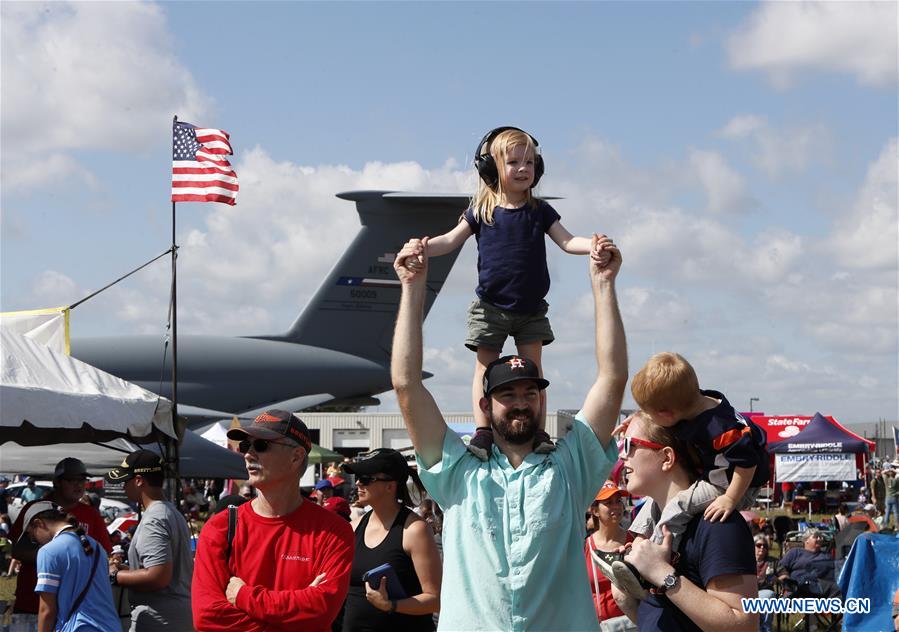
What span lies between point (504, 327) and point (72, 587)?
263cm

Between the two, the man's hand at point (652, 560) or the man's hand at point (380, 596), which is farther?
the man's hand at point (380, 596)

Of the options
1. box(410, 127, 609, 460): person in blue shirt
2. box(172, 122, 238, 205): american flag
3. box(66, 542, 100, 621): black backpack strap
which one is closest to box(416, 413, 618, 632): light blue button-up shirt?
box(410, 127, 609, 460): person in blue shirt

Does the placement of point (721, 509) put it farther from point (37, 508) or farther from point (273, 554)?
point (37, 508)

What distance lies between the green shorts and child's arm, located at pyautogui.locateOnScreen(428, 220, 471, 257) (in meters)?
0.37

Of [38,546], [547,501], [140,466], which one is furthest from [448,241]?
[38,546]

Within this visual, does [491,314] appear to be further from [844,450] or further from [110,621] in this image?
[844,450]

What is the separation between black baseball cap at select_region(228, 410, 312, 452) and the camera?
13.7 ft

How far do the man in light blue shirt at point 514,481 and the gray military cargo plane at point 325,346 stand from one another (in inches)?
1020

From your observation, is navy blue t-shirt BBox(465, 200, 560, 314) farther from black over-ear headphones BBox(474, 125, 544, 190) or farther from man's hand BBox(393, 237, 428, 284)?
man's hand BBox(393, 237, 428, 284)

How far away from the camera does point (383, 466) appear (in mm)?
5152

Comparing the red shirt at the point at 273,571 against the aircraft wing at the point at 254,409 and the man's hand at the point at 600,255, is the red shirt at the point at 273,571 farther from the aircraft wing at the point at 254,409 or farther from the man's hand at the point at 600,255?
the aircraft wing at the point at 254,409

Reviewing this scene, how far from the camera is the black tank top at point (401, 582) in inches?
193

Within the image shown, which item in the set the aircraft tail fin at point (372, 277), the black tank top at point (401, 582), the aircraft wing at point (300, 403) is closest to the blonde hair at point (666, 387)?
the black tank top at point (401, 582)

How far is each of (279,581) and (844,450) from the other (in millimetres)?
23422
